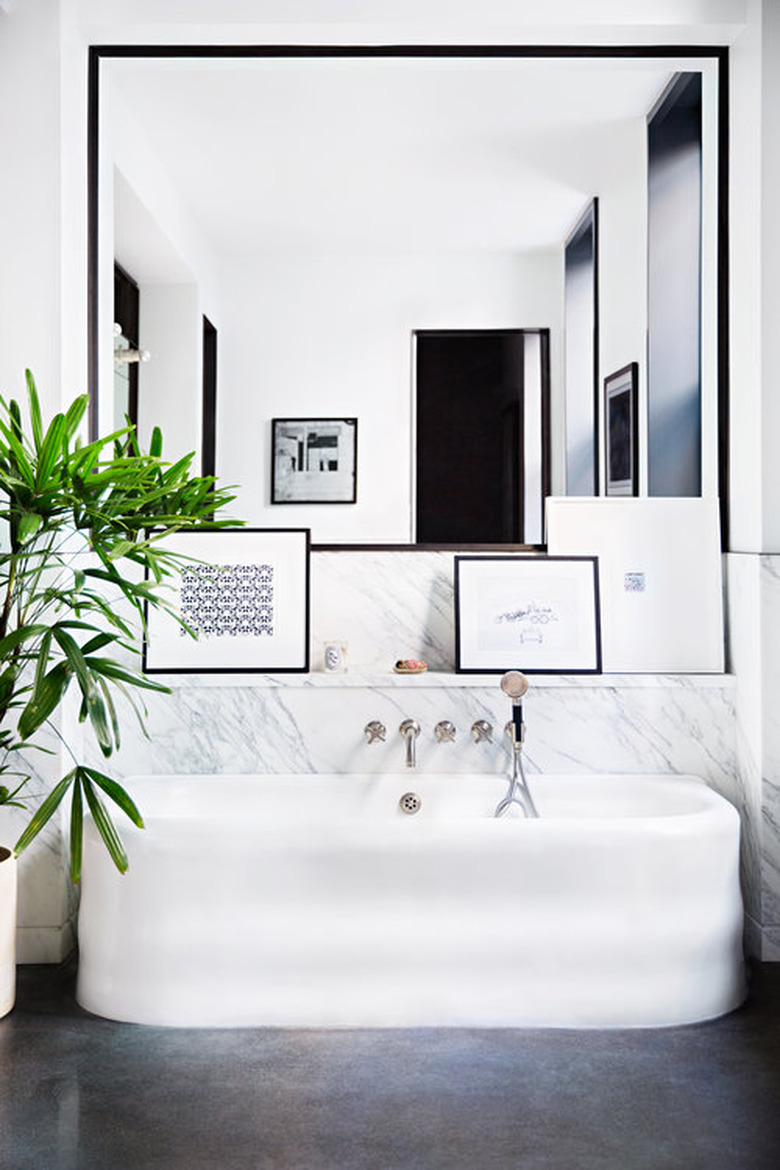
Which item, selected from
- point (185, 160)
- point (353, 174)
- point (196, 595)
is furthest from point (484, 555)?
point (185, 160)

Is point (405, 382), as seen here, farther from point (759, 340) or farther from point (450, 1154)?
point (450, 1154)

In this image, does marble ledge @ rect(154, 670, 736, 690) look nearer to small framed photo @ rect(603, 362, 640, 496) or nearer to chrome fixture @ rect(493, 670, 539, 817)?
chrome fixture @ rect(493, 670, 539, 817)

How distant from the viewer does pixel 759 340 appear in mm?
2850

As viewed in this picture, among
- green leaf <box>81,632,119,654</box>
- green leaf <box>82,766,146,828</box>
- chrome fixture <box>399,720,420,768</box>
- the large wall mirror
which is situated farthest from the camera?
the large wall mirror

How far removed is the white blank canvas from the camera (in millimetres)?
3070

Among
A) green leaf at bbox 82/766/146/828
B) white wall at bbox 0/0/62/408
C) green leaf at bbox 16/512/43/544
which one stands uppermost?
white wall at bbox 0/0/62/408

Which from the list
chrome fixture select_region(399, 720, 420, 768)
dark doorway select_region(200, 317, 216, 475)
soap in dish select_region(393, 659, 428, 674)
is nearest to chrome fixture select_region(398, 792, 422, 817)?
chrome fixture select_region(399, 720, 420, 768)

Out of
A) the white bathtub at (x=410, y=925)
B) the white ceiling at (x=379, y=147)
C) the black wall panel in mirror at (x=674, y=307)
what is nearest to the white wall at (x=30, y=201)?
the white ceiling at (x=379, y=147)

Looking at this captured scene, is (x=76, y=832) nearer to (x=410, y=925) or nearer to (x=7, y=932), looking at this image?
(x=7, y=932)

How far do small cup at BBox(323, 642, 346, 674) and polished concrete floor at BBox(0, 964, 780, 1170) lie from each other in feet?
3.26

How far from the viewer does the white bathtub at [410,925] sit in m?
2.48

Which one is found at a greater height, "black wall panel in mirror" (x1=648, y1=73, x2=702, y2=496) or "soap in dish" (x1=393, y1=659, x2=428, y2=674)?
"black wall panel in mirror" (x1=648, y1=73, x2=702, y2=496)

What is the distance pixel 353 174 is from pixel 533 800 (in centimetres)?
193

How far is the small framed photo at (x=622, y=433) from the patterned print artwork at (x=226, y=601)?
3.54 feet
